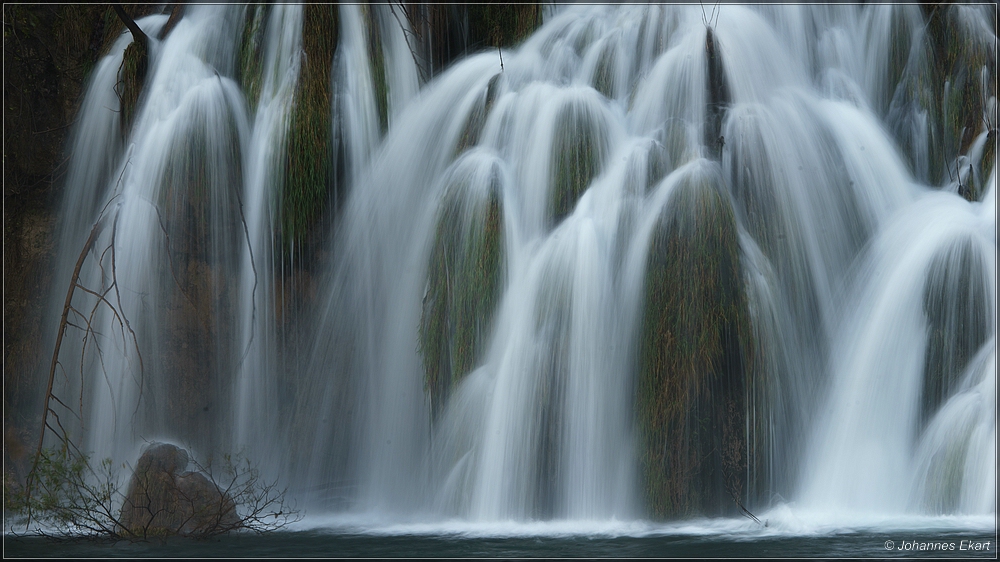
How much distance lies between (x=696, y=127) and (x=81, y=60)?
549cm

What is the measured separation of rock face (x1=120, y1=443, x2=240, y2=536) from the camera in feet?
17.9

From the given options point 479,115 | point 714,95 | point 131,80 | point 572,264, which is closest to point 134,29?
point 131,80

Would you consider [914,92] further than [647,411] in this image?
Yes

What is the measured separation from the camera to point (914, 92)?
7254 millimetres

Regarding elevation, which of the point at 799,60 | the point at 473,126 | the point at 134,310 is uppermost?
the point at 799,60

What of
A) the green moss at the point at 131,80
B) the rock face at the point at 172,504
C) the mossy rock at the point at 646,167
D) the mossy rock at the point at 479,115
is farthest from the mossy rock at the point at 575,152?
the green moss at the point at 131,80

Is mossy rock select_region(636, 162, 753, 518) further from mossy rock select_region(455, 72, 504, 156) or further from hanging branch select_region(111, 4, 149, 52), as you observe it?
hanging branch select_region(111, 4, 149, 52)

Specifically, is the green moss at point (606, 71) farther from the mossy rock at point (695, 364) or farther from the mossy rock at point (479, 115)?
the mossy rock at point (695, 364)

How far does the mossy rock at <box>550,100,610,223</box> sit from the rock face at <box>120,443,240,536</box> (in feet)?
9.30

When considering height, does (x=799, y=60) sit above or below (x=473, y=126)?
above

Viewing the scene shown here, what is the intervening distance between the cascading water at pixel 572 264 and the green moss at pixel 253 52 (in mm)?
24

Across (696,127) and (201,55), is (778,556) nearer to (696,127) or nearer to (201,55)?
(696,127)

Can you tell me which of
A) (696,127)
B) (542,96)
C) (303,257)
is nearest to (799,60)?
(696,127)

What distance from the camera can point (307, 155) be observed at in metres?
6.77
